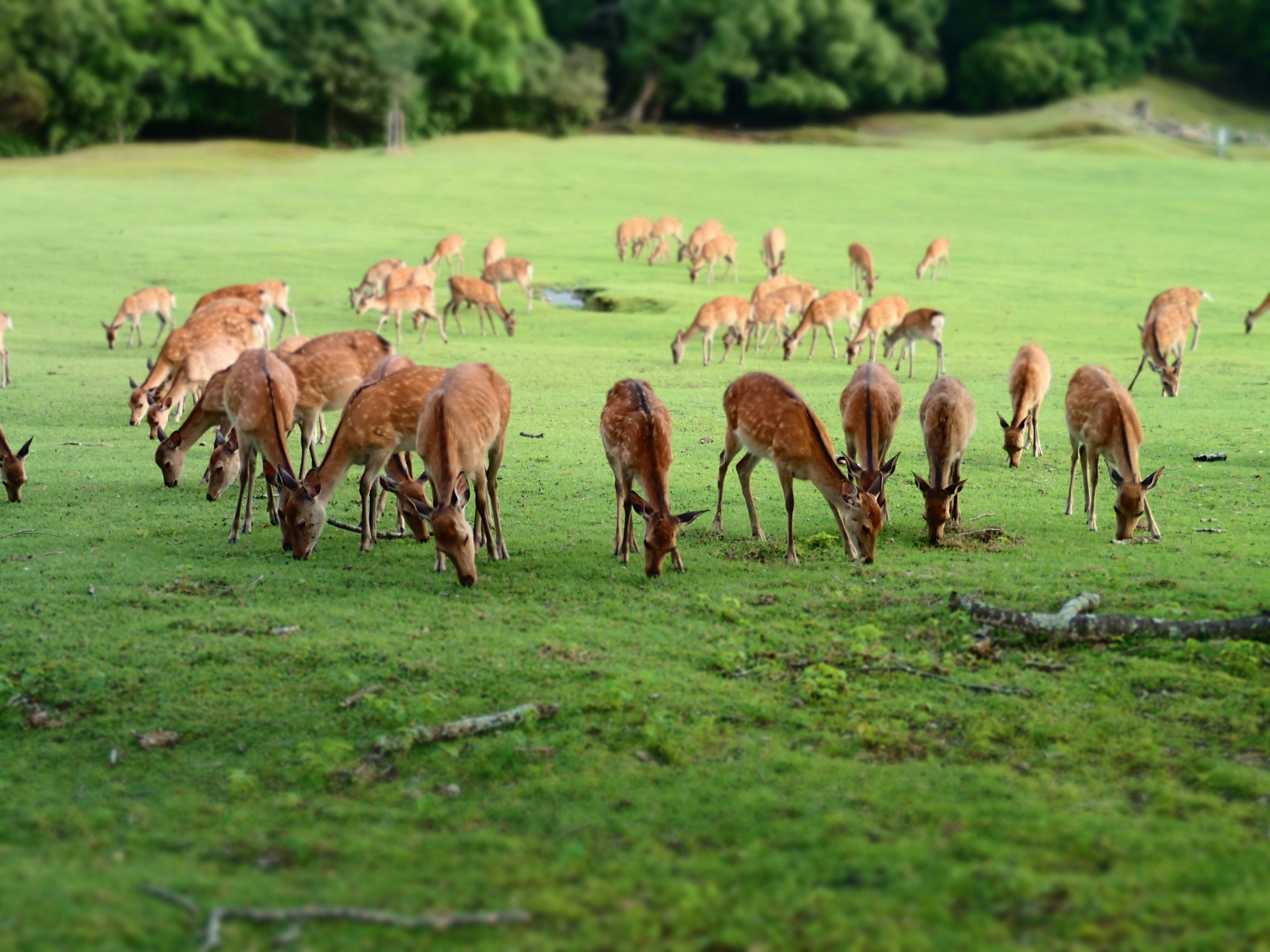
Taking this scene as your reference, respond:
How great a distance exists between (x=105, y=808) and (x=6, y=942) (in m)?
1.02

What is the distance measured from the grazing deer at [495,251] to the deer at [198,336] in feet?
32.1

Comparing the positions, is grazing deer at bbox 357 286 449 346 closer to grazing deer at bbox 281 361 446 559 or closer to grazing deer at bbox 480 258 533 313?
grazing deer at bbox 480 258 533 313

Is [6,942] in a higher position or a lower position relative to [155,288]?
lower

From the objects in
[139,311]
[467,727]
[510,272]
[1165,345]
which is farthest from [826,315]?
[467,727]

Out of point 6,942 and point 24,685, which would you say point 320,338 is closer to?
point 24,685

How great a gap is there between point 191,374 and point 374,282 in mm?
9161

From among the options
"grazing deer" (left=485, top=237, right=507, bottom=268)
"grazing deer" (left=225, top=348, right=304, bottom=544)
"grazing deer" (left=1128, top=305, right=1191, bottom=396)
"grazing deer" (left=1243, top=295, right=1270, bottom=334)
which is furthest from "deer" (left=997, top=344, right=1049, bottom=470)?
"grazing deer" (left=485, top=237, right=507, bottom=268)

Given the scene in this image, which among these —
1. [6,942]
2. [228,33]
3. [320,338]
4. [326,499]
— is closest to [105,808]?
[6,942]

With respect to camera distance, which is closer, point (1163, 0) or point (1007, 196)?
point (1007, 196)

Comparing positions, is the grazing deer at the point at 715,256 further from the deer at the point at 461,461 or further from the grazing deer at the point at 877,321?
the deer at the point at 461,461

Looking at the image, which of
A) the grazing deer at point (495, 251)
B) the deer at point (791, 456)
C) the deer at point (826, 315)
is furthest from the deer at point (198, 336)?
the grazing deer at point (495, 251)

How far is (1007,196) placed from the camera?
3428 cm

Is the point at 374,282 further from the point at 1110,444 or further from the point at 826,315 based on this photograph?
the point at 1110,444

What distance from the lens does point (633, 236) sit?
2602 cm
